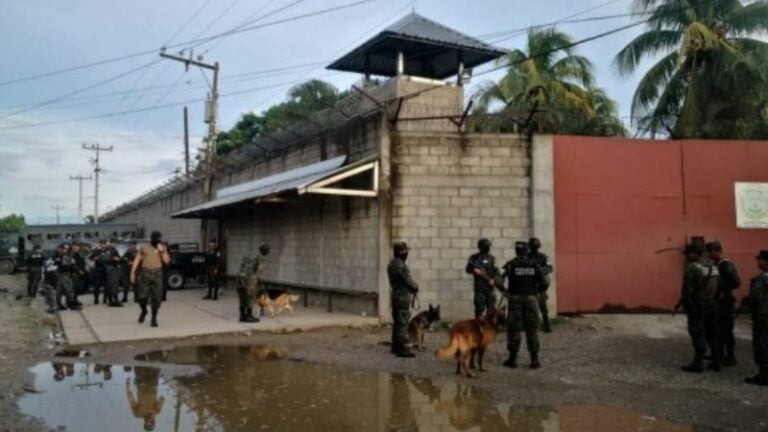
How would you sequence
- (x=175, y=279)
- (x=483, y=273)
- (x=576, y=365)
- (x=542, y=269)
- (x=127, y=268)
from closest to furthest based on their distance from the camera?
1. (x=576, y=365)
2. (x=542, y=269)
3. (x=483, y=273)
4. (x=127, y=268)
5. (x=175, y=279)

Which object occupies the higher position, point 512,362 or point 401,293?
point 401,293

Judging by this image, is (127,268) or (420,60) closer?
(127,268)

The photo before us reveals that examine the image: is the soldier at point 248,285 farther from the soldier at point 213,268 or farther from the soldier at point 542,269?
the soldier at point 542,269

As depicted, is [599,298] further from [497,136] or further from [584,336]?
[497,136]

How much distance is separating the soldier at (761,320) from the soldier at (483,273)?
331cm

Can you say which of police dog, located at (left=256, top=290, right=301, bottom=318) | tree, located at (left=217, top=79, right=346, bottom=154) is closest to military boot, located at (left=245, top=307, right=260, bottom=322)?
→ police dog, located at (left=256, top=290, right=301, bottom=318)

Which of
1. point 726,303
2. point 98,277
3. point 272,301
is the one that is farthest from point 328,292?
point 726,303

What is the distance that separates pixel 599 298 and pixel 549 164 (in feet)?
8.83

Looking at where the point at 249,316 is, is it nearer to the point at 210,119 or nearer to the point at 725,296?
the point at 725,296

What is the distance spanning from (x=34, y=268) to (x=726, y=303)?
17120 mm

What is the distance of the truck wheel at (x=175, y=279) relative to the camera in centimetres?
1961

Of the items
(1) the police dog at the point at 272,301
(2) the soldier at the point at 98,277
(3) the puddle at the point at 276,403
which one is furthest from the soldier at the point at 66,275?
(3) the puddle at the point at 276,403

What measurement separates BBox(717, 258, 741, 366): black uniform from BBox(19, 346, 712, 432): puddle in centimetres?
283

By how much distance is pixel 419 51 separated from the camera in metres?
17.9
